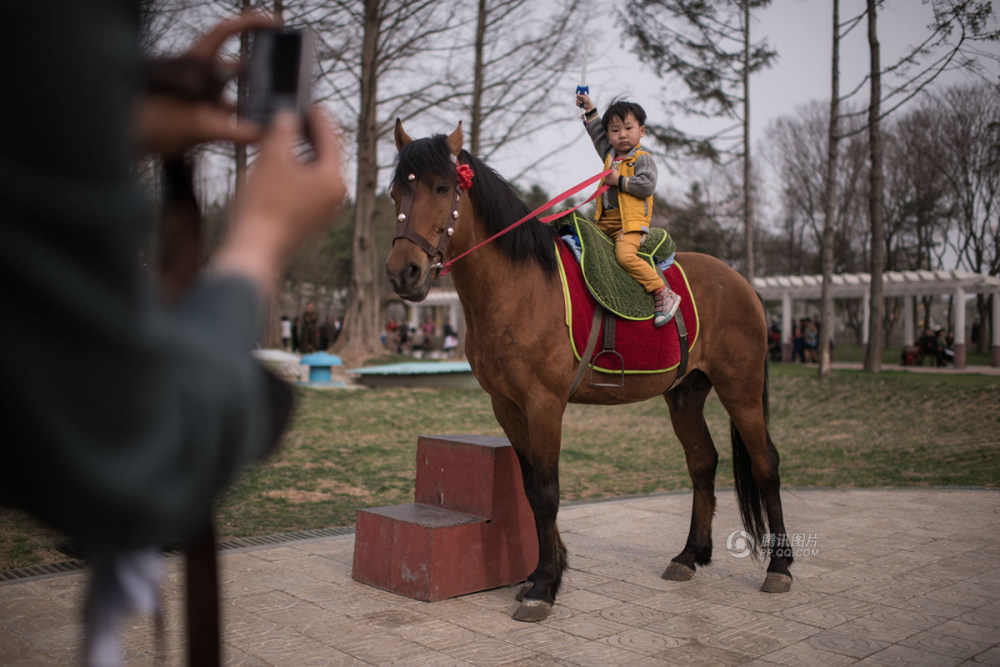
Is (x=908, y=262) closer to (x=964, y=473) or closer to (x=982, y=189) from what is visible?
(x=982, y=189)

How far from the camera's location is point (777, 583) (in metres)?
4.43

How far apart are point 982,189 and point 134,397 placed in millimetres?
36937

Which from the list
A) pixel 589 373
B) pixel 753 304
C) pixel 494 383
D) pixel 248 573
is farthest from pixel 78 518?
pixel 753 304

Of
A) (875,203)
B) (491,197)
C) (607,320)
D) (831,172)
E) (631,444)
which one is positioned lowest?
(631,444)

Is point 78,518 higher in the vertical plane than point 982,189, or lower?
lower

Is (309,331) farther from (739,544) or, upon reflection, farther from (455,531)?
(455,531)

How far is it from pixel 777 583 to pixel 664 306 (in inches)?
68.7

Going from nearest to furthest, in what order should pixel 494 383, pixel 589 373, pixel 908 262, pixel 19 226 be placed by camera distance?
pixel 19 226, pixel 494 383, pixel 589 373, pixel 908 262

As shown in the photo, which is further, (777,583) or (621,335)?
(621,335)

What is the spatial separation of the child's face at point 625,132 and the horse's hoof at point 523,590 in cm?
269

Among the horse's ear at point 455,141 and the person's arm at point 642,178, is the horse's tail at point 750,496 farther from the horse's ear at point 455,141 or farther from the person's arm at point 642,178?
the horse's ear at point 455,141

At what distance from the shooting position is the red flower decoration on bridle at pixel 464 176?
406 cm

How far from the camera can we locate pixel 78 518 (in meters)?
0.64

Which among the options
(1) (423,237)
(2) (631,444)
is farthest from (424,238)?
(2) (631,444)
